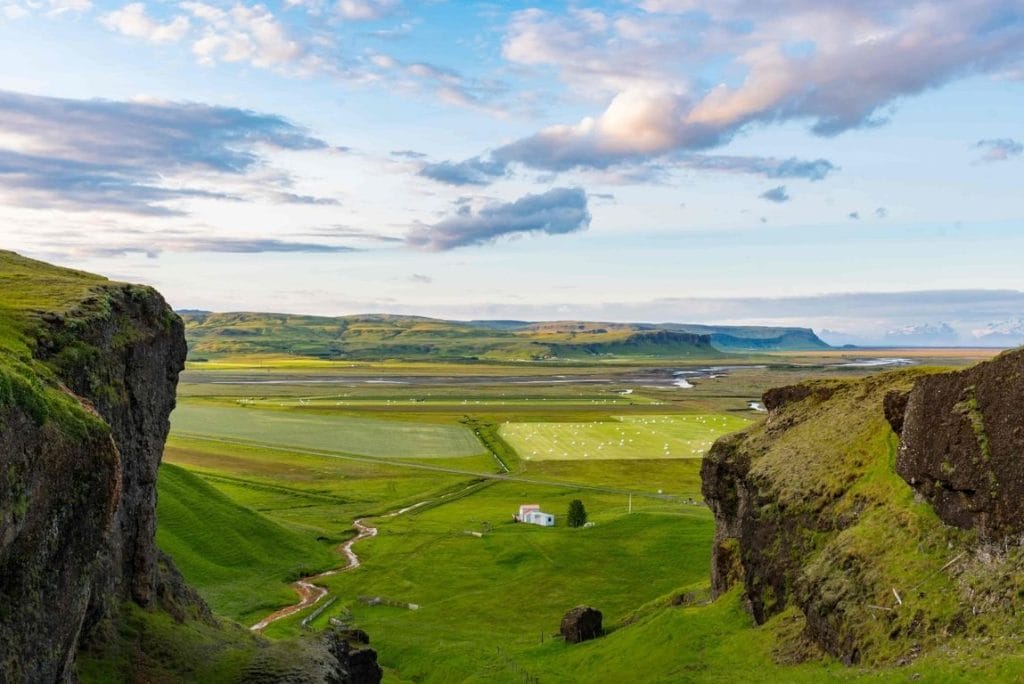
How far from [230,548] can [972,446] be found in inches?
3103

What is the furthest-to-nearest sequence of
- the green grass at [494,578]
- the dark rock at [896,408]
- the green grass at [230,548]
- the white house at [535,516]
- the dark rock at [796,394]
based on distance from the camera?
the white house at [535,516]
the green grass at [230,548]
the green grass at [494,578]
the dark rock at [796,394]
the dark rock at [896,408]

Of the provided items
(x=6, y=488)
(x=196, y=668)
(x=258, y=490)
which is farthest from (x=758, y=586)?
(x=258, y=490)

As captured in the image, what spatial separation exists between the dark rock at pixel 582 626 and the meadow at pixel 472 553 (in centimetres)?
212

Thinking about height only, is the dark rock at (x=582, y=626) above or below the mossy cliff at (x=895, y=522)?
below

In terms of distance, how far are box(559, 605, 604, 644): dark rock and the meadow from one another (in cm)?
212

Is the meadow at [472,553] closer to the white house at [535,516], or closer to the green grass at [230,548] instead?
the green grass at [230,548]

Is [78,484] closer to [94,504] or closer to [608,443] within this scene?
[94,504]

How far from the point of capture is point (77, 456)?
27266 mm

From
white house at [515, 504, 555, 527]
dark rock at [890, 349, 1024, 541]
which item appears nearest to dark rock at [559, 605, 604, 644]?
dark rock at [890, 349, 1024, 541]

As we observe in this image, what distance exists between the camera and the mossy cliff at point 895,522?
32.1 metres

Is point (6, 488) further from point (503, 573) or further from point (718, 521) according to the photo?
point (503, 573)

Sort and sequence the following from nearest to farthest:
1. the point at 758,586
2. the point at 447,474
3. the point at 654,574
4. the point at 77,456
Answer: the point at 77,456
the point at 758,586
the point at 654,574
the point at 447,474

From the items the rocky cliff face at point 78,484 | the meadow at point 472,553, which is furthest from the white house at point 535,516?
the rocky cliff face at point 78,484

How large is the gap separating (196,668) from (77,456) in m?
17.2
